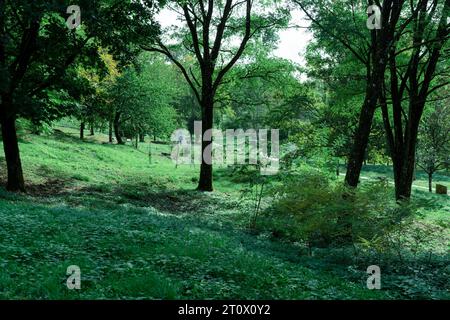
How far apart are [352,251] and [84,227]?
7486 millimetres

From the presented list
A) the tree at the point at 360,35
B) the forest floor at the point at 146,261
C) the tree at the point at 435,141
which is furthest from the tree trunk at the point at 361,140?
the tree at the point at 435,141

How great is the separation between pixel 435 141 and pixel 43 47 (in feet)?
118

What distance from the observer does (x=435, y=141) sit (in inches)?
1542

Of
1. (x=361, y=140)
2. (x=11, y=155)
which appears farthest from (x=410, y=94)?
(x=11, y=155)

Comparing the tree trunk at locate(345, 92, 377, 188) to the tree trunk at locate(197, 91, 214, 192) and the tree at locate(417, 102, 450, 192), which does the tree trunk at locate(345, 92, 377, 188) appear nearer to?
the tree trunk at locate(197, 91, 214, 192)

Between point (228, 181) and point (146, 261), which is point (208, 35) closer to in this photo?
point (228, 181)

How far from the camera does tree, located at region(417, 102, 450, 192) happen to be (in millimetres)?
37575

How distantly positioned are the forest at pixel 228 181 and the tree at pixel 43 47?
0.08 meters

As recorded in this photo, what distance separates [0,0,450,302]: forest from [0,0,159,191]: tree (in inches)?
3.0

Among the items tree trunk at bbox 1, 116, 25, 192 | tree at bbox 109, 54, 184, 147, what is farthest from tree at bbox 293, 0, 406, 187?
tree at bbox 109, 54, 184, 147
